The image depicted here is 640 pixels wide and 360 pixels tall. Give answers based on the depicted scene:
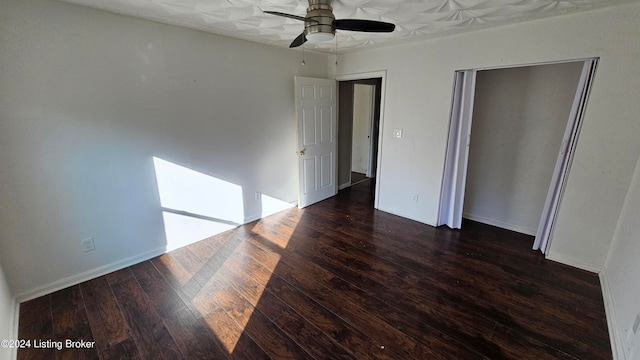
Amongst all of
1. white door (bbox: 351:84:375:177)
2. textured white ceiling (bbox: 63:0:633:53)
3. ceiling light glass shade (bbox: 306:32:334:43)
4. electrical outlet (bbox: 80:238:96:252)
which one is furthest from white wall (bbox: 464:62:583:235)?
electrical outlet (bbox: 80:238:96:252)

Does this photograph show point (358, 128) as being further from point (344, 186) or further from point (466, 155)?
point (466, 155)

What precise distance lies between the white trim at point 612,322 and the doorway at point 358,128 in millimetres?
3538

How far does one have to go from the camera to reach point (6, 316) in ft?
5.98

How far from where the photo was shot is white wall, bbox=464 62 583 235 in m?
3.02

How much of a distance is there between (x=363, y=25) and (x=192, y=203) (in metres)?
2.54

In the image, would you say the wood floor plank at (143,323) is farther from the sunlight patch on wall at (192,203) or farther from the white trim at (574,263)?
the white trim at (574,263)

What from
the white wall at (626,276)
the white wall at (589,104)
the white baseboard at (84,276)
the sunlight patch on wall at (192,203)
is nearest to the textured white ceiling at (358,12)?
the white wall at (589,104)

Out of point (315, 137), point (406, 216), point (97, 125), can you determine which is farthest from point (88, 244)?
point (406, 216)

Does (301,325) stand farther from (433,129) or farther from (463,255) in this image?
(433,129)

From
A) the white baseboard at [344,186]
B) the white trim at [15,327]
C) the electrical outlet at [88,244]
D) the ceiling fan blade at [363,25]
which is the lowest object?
the white trim at [15,327]

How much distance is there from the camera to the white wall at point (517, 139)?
3023 millimetres

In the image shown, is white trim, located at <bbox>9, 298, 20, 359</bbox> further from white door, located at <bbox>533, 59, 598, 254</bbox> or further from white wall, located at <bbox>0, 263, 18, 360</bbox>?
white door, located at <bbox>533, 59, 598, 254</bbox>

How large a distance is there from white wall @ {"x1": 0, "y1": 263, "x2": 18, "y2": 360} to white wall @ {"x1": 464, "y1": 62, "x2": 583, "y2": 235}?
15.5 feet

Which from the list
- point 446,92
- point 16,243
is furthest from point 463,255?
point 16,243
